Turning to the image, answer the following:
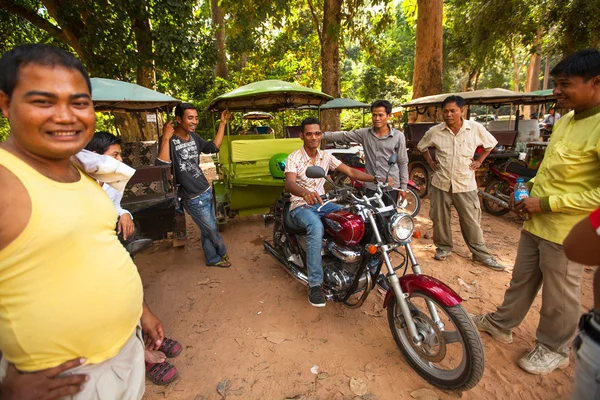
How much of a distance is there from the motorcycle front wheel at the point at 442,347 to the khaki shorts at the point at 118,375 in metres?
1.81

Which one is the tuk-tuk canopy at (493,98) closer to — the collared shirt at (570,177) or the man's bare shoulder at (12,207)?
the collared shirt at (570,177)

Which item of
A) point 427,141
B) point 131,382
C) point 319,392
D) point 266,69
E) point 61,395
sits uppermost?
point 266,69

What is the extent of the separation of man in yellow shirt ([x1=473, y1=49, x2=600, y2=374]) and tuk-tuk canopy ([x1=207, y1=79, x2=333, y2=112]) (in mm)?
3599

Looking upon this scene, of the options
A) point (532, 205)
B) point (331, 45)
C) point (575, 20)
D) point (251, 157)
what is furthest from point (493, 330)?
point (575, 20)

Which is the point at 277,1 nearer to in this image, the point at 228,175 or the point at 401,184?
the point at 228,175

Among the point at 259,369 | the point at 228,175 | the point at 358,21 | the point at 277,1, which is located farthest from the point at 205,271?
the point at 358,21

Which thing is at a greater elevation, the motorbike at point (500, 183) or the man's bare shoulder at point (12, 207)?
the man's bare shoulder at point (12, 207)

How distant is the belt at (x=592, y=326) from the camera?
3.44 feet

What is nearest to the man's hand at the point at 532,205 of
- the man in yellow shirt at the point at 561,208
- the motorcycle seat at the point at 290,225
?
the man in yellow shirt at the point at 561,208

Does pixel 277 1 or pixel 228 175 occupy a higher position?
pixel 277 1

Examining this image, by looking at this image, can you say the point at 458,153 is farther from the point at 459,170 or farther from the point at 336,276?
the point at 336,276

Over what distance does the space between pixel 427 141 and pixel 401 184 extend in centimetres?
67

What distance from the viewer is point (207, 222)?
398 cm

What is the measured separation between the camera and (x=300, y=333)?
2895 mm
